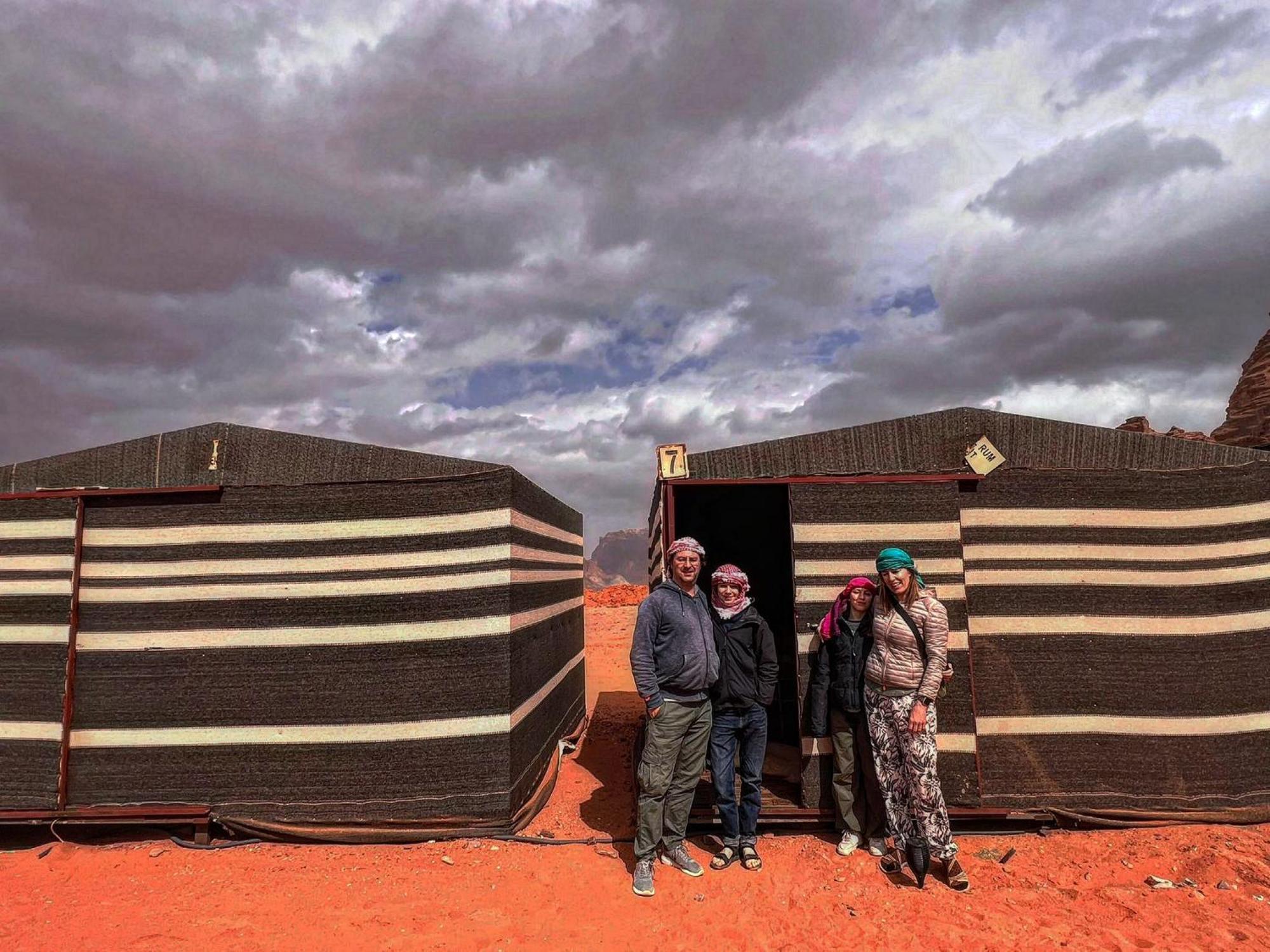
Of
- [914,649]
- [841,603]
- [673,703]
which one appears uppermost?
[841,603]

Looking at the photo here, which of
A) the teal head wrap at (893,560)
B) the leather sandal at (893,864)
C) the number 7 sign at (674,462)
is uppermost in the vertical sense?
the number 7 sign at (674,462)

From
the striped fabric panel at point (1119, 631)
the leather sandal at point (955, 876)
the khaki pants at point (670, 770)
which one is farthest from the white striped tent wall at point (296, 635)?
the striped fabric panel at point (1119, 631)

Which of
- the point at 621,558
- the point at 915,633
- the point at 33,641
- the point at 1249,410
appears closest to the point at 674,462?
the point at 915,633

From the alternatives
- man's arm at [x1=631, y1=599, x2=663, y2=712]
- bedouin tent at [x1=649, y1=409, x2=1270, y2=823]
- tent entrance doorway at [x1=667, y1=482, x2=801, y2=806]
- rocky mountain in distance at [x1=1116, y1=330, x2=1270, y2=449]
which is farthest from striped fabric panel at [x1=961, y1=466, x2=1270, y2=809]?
rocky mountain in distance at [x1=1116, y1=330, x2=1270, y2=449]

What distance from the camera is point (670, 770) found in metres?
4.45

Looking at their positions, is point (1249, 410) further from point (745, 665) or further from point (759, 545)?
point (745, 665)

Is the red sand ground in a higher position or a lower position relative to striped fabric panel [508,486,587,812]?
lower

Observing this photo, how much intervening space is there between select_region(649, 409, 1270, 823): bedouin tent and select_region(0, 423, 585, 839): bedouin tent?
1833 mm

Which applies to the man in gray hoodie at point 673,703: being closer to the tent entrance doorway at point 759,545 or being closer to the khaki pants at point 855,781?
the khaki pants at point 855,781

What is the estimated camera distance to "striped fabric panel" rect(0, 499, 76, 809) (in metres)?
5.04

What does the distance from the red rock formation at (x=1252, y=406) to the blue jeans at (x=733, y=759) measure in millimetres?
20620

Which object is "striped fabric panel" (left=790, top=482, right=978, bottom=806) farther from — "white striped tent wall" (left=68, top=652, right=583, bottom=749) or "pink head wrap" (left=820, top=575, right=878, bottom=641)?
"white striped tent wall" (left=68, top=652, right=583, bottom=749)

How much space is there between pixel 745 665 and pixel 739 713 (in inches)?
13.6

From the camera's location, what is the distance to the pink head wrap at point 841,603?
4.73 metres
